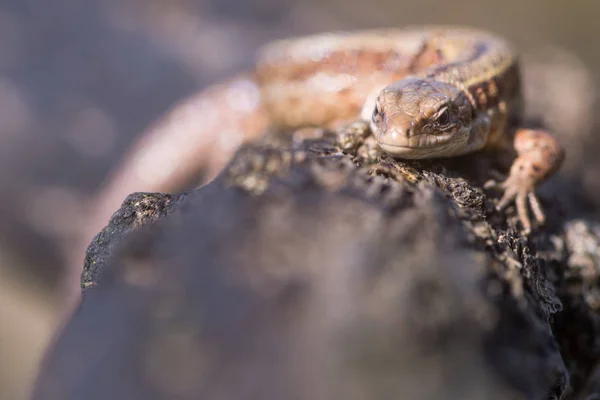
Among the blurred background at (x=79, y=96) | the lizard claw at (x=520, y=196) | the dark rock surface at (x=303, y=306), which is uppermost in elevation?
the dark rock surface at (x=303, y=306)

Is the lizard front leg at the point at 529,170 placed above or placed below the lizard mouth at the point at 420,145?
below

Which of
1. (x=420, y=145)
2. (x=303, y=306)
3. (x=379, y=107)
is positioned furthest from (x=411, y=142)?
(x=303, y=306)

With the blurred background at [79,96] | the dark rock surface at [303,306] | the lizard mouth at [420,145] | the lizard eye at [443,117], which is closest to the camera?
the dark rock surface at [303,306]

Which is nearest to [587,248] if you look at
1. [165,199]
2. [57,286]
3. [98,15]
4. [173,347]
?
[165,199]

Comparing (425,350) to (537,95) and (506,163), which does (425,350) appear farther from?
(537,95)

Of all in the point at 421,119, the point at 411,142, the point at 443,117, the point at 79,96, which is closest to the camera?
the point at 411,142

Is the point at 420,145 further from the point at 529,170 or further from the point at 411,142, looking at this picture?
the point at 529,170

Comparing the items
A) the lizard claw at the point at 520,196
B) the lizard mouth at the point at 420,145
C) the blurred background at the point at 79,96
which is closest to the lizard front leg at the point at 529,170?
the lizard claw at the point at 520,196

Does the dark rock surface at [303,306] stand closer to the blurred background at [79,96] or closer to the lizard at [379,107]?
the lizard at [379,107]

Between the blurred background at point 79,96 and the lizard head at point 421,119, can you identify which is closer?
the lizard head at point 421,119
